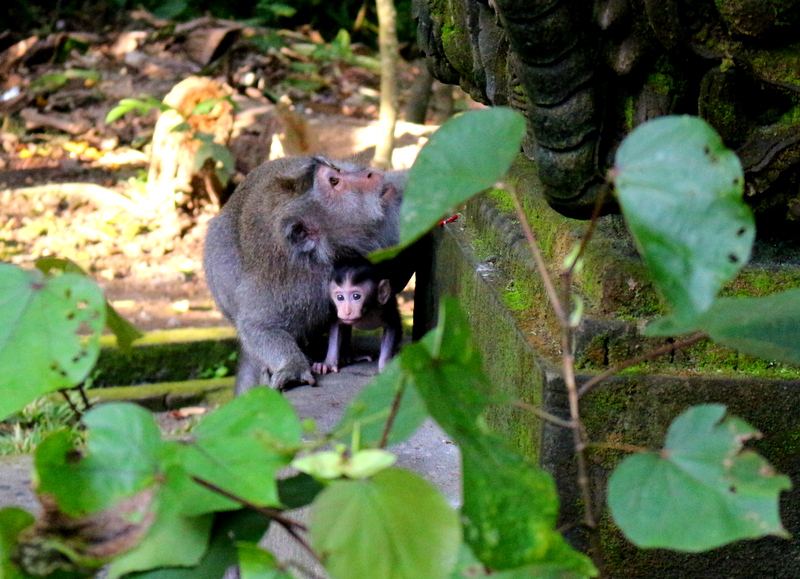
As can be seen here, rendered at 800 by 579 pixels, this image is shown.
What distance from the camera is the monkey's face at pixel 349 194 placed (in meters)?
3.43

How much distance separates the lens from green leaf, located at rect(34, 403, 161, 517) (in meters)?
0.88

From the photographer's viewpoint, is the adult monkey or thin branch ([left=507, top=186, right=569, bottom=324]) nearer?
thin branch ([left=507, top=186, right=569, bottom=324])

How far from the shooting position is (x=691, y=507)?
2.73 feet

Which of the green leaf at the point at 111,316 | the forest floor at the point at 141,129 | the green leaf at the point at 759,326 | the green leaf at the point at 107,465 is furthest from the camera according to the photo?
the forest floor at the point at 141,129

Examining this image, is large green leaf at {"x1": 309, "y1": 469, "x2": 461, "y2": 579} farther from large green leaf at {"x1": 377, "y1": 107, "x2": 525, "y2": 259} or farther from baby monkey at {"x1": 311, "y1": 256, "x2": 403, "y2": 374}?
baby monkey at {"x1": 311, "y1": 256, "x2": 403, "y2": 374}

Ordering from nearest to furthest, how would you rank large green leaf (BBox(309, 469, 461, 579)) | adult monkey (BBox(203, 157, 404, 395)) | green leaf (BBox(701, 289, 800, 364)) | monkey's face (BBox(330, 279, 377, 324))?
large green leaf (BBox(309, 469, 461, 579))
green leaf (BBox(701, 289, 800, 364))
monkey's face (BBox(330, 279, 377, 324))
adult monkey (BBox(203, 157, 404, 395))

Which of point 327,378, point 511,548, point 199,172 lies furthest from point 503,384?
point 199,172

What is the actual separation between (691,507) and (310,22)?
414 inches

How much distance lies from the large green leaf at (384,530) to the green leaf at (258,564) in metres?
0.12

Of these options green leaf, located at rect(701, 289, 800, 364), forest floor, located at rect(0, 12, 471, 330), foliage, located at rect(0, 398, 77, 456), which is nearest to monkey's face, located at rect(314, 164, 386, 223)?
foliage, located at rect(0, 398, 77, 456)

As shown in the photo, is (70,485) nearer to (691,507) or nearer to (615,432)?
(691,507)

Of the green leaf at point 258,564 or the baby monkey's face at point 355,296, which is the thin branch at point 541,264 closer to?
the green leaf at point 258,564

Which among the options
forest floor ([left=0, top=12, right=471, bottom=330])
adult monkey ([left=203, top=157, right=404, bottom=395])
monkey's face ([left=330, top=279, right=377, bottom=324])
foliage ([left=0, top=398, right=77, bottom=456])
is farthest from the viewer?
forest floor ([left=0, top=12, right=471, bottom=330])

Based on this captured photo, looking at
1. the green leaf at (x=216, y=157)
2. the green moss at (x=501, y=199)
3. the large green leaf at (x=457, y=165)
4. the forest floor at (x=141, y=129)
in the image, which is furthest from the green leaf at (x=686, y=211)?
the green leaf at (x=216, y=157)
